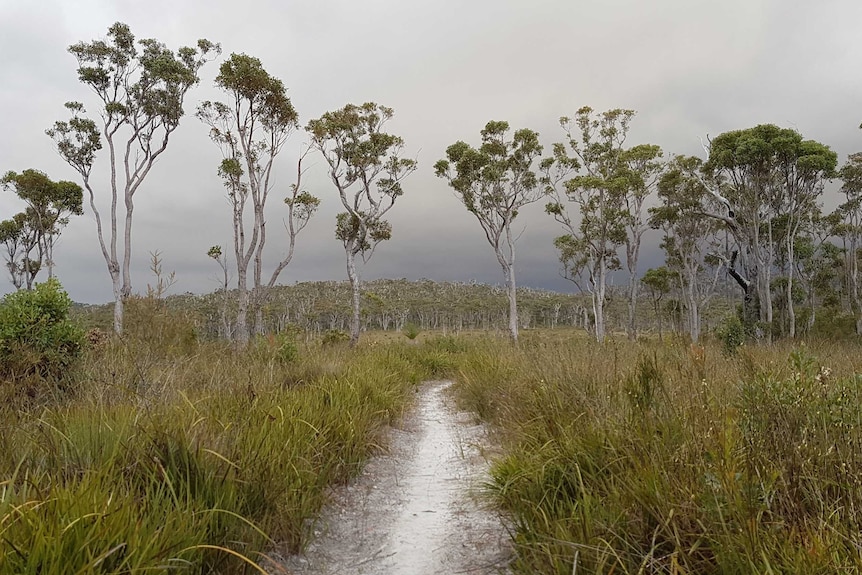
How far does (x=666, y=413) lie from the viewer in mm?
3064

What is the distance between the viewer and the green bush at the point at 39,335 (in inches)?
232

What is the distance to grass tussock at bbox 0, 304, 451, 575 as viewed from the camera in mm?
1784

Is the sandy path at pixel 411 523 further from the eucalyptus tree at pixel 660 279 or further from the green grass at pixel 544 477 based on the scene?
the eucalyptus tree at pixel 660 279

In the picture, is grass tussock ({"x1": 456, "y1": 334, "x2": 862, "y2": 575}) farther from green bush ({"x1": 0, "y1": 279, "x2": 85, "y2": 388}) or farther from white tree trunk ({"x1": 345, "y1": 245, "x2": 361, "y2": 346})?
white tree trunk ({"x1": 345, "y1": 245, "x2": 361, "y2": 346})

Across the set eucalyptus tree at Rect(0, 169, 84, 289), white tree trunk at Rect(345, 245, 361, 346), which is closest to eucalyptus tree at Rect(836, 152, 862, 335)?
white tree trunk at Rect(345, 245, 361, 346)

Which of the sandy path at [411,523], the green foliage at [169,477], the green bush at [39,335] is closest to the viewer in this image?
the green foliage at [169,477]

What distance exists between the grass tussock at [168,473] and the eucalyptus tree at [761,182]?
62.0 ft

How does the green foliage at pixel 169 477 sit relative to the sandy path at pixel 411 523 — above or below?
above

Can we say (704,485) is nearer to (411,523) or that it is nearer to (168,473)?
(411,523)

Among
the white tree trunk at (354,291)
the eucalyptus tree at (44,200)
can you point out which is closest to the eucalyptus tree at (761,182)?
the white tree trunk at (354,291)

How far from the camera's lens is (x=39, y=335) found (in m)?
6.34

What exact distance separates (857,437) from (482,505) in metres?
2.53

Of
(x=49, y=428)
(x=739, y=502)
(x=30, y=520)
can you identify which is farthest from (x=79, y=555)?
(x=739, y=502)

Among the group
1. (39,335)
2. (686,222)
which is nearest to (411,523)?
(39,335)
